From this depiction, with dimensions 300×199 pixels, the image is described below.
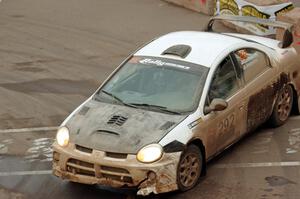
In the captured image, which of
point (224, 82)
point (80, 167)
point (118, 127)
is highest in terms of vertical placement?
point (224, 82)

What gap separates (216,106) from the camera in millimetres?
8531

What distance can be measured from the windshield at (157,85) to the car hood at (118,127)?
24cm

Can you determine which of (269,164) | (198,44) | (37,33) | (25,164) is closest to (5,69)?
(37,33)

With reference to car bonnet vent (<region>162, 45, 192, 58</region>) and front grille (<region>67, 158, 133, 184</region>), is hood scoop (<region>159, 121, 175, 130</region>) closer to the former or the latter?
front grille (<region>67, 158, 133, 184</region>)

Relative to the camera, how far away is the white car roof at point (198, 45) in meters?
9.21

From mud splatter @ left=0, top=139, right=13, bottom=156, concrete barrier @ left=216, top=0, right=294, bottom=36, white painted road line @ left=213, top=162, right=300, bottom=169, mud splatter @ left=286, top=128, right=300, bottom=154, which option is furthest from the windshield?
concrete barrier @ left=216, top=0, right=294, bottom=36

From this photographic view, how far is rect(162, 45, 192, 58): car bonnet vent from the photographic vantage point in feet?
30.5

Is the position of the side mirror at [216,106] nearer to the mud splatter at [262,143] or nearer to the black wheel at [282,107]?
the mud splatter at [262,143]

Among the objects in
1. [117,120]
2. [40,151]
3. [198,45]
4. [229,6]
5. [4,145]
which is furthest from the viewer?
[229,6]

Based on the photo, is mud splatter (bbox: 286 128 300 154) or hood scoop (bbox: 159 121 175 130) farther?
mud splatter (bbox: 286 128 300 154)

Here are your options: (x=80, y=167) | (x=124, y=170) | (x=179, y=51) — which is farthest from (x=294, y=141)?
(x=80, y=167)

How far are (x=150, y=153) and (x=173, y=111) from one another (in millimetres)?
900

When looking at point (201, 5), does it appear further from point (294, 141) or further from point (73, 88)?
point (294, 141)

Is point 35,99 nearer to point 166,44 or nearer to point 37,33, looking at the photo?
point 166,44
